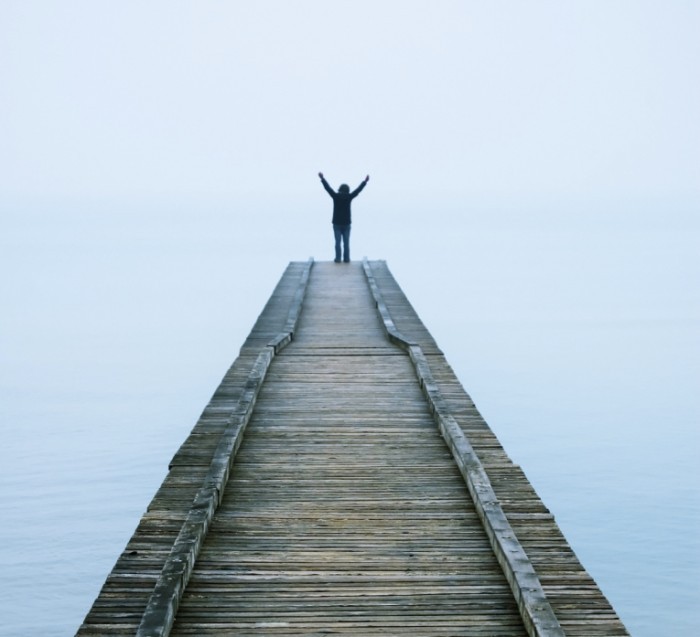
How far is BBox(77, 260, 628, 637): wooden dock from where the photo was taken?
618 centimetres

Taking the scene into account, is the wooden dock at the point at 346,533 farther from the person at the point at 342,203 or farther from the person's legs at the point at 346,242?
the person's legs at the point at 346,242

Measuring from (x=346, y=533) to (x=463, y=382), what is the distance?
59.2 ft

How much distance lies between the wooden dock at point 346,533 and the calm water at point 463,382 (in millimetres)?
3269

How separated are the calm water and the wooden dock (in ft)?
10.7

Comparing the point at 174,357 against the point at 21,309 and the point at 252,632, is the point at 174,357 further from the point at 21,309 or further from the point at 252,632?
the point at 252,632

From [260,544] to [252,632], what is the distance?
4.33 ft

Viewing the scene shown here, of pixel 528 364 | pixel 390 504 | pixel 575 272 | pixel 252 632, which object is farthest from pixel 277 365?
pixel 575 272

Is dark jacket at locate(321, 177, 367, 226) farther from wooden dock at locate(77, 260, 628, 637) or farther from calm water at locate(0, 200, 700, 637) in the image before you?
wooden dock at locate(77, 260, 628, 637)

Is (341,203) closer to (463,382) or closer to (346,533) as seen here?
(463,382)

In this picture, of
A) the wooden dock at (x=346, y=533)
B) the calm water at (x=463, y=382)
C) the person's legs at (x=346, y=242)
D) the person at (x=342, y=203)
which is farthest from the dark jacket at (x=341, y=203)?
the wooden dock at (x=346, y=533)

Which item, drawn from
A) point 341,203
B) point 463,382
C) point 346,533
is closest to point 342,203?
point 341,203

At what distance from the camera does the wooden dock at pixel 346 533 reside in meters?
6.18

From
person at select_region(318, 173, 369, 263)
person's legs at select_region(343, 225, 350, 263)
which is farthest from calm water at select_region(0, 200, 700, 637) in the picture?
person at select_region(318, 173, 369, 263)

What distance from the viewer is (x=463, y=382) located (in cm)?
2539
